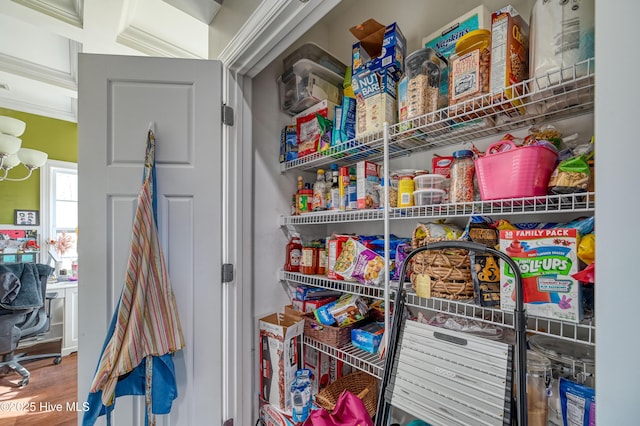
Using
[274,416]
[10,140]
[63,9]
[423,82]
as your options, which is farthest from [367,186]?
[10,140]

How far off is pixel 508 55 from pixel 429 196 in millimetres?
493

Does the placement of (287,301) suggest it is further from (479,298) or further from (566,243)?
(566,243)

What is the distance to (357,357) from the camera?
4.07ft

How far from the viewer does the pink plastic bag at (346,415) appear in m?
1.12

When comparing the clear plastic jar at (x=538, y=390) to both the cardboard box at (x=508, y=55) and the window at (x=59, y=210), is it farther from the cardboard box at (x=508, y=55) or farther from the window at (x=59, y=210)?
the window at (x=59, y=210)

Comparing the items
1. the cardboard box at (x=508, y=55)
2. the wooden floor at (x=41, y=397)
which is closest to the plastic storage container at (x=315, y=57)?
the cardboard box at (x=508, y=55)

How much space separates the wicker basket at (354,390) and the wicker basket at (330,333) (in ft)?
0.80

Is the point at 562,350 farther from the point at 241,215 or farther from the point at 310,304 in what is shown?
the point at 241,215

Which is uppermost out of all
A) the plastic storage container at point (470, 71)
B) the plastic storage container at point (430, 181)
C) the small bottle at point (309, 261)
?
the plastic storage container at point (470, 71)

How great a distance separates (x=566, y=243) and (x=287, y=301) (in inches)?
53.3

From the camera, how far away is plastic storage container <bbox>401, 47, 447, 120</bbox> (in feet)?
3.45

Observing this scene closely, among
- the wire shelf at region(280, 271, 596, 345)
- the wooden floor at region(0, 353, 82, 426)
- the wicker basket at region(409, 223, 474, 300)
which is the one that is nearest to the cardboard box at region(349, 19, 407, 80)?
the wicker basket at region(409, 223, 474, 300)

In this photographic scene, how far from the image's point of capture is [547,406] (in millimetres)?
813

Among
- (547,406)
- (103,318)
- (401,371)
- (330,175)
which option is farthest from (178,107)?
(547,406)
